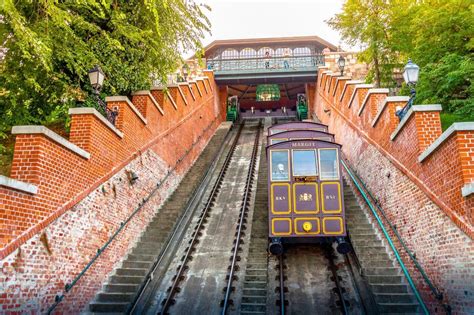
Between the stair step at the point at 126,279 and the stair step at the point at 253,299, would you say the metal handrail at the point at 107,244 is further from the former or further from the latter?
the stair step at the point at 253,299

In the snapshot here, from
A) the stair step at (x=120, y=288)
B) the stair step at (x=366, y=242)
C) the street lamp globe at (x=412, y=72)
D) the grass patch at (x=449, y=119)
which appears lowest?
the stair step at (x=120, y=288)

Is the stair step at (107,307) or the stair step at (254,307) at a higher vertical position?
the stair step at (107,307)

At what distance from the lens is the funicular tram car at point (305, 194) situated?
846 centimetres

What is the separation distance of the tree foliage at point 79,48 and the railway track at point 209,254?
463cm

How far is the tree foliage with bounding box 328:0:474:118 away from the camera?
31.9 feet

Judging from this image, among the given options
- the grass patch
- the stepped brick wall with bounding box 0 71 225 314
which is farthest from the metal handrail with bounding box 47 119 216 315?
the grass patch

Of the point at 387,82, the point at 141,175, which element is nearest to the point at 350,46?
the point at 387,82

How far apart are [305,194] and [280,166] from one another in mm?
980

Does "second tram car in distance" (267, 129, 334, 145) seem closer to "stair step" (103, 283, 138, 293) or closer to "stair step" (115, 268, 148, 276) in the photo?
"stair step" (115, 268, 148, 276)

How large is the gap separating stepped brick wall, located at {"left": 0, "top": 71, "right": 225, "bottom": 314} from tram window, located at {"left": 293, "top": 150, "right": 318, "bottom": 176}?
14.4 ft

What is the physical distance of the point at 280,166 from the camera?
30.1 ft

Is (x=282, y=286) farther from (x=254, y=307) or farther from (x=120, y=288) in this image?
(x=120, y=288)

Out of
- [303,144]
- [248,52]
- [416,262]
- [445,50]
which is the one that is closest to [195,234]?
[303,144]

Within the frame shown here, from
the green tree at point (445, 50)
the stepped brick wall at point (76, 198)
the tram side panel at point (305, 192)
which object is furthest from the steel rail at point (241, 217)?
the green tree at point (445, 50)
